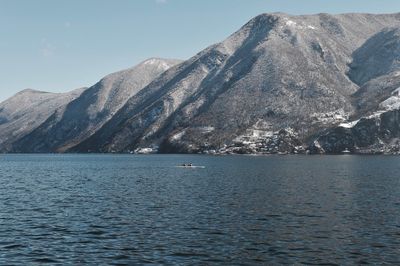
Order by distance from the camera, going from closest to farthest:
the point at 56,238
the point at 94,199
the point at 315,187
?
the point at 56,238 < the point at 94,199 < the point at 315,187

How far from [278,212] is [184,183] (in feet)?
199

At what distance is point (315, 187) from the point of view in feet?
387

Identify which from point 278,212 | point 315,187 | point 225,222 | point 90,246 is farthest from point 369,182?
point 90,246

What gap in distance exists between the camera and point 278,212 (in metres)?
78.1

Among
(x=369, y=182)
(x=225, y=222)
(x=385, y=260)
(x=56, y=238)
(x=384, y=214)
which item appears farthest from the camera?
(x=369, y=182)

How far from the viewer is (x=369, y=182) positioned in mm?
130625

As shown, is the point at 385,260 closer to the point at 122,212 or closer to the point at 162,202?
the point at 122,212

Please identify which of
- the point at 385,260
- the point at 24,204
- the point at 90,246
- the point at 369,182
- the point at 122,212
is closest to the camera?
the point at 385,260

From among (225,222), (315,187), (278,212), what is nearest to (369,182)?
(315,187)

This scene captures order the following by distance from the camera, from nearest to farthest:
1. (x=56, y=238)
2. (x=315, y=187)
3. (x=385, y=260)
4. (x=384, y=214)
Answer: (x=385, y=260) → (x=56, y=238) → (x=384, y=214) → (x=315, y=187)

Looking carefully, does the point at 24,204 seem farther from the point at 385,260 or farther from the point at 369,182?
the point at 369,182

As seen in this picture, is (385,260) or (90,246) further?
(90,246)

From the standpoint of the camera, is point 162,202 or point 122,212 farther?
point 162,202

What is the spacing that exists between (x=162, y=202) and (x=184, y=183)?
43.1 metres
